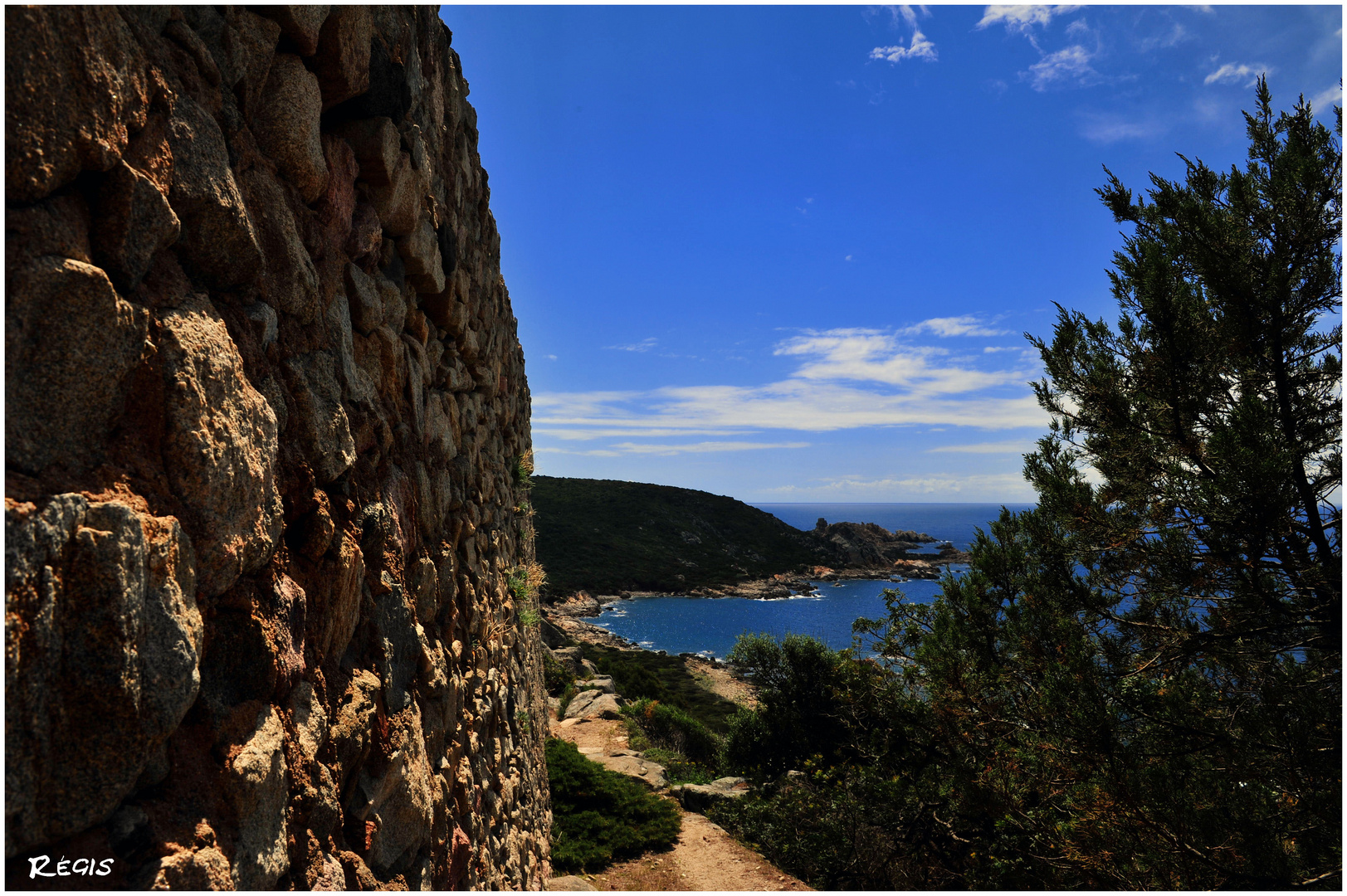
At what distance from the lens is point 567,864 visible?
6230 millimetres

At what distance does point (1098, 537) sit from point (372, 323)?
498 centimetres

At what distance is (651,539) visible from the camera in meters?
57.8

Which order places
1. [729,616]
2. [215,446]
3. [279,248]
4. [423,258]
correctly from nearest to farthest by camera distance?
[215,446] < [279,248] < [423,258] < [729,616]

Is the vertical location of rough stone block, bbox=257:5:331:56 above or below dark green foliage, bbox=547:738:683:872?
above

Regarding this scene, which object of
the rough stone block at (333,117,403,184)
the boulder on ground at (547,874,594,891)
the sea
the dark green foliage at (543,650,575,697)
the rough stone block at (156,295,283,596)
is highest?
the rough stone block at (333,117,403,184)

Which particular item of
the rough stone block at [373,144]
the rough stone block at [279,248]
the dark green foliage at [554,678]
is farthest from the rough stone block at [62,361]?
the dark green foliage at [554,678]

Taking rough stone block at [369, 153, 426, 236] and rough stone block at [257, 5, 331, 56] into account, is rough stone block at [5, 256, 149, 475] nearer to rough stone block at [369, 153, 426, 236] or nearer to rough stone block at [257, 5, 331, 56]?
rough stone block at [257, 5, 331, 56]

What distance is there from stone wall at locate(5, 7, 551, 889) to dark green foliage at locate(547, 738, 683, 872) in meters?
4.35

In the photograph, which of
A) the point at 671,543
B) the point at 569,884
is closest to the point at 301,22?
the point at 569,884

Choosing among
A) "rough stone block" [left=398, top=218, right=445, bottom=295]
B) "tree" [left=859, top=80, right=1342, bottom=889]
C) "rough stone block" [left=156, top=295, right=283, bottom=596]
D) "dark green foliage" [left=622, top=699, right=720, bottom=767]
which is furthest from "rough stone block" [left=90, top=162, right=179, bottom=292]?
"dark green foliage" [left=622, top=699, right=720, bottom=767]

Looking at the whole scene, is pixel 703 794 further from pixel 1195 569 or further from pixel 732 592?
pixel 732 592

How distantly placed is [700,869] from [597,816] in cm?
135

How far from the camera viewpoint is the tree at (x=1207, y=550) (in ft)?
12.2

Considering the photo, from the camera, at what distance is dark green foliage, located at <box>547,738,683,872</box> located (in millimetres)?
6621
